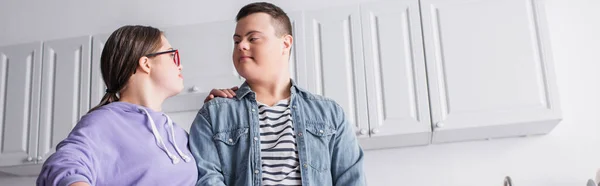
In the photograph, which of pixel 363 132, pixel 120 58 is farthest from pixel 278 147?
pixel 363 132

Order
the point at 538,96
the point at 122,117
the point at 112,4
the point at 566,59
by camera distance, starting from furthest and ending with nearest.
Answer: the point at 112,4 → the point at 566,59 → the point at 538,96 → the point at 122,117

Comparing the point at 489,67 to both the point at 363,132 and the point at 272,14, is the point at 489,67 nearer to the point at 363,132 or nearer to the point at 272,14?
the point at 363,132

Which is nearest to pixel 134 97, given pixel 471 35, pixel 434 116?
pixel 434 116

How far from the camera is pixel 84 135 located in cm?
125

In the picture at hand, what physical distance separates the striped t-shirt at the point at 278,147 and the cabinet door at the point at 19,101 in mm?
1697

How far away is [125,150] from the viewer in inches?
52.6

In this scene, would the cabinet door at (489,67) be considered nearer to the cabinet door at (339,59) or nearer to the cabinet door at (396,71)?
the cabinet door at (396,71)

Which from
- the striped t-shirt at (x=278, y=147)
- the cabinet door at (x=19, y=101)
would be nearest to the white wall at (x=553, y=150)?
the striped t-shirt at (x=278, y=147)

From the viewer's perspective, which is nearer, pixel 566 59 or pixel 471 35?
pixel 471 35

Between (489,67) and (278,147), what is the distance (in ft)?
4.06

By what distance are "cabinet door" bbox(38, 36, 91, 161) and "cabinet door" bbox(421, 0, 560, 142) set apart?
1567 millimetres

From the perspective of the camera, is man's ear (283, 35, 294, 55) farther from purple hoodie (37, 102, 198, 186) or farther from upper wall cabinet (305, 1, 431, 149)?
upper wall cabinet (305, 1, 431, 149)

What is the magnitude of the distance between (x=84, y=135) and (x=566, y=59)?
217 cm

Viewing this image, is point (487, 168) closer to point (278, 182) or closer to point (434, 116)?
point (434, 116)
